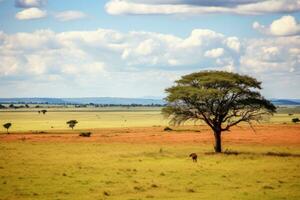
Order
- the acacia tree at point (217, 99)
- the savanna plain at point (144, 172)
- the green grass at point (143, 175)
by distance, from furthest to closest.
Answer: the acacia tree at point (217, 99) < the savanna plain at point (144, 172) < the green grass at point (143, 175)

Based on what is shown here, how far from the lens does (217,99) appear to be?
173 ft

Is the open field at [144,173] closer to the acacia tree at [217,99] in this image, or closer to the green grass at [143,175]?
the green grass at [143,175]

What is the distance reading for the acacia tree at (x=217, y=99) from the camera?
52781 mm

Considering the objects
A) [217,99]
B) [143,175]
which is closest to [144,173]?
[143,175]

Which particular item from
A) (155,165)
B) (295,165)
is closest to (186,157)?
(155,165)

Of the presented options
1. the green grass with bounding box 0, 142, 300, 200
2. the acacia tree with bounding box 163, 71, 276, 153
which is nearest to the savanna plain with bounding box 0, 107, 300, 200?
the green grass with bounding box 0, 142, 300, 200

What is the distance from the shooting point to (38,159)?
47.3 m

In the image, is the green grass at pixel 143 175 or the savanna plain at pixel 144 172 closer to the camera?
the green grass at pixel 143 175

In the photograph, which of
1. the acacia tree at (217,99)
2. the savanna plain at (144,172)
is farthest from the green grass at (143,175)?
the acacia tree at (217,99)

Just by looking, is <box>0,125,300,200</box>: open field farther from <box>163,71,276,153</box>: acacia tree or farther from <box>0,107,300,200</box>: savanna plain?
<box>163,71,276,153</box>: acacia tree

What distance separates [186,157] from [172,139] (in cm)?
2497

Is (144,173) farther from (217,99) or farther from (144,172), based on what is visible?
(217,99)

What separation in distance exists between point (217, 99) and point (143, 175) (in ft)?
61.5

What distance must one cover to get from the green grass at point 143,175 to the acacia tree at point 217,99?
4.24 meters
